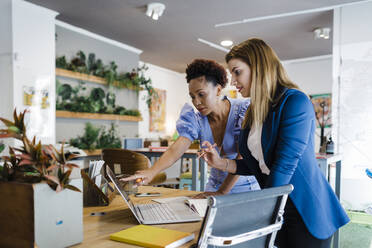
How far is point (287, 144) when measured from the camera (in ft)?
3.32

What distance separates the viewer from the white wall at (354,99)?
13.0ft

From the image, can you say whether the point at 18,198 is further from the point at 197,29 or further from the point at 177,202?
the point at 197,29

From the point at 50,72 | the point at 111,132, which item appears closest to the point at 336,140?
the point at 111,132

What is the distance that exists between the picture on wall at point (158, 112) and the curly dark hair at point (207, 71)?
18.9 feet

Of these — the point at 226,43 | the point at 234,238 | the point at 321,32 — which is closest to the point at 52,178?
the point at 234,238

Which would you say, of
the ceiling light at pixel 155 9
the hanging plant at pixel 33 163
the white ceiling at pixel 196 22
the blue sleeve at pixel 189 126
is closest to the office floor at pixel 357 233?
the blue sleeve at pixel 189 126

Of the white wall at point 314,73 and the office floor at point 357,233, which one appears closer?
the office floor at point 357,233

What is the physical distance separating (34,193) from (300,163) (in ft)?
2.74

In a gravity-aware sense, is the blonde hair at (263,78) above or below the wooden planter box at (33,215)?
above

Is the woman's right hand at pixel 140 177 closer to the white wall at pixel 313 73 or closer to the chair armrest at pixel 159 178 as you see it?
the chair armrest at pixel 159 178

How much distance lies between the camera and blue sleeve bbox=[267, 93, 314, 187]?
3.29ft

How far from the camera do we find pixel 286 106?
1.05 metres

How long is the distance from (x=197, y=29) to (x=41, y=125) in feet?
8.99

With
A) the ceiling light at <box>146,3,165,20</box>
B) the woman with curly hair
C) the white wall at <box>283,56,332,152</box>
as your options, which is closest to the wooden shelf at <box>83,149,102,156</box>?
the ceiling light at <box>146,3,165,20</box>
